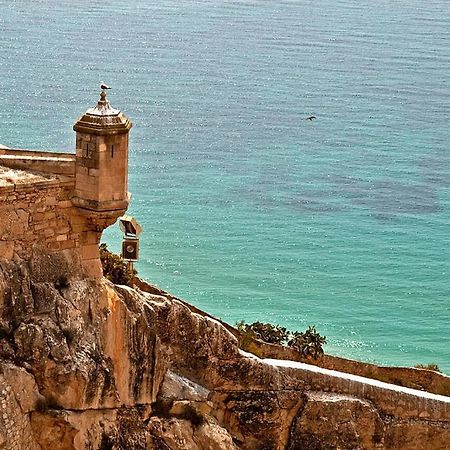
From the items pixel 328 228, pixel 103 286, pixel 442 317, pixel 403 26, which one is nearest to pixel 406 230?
pixel 328 228

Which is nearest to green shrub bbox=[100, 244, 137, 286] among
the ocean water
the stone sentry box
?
the stone sentry box

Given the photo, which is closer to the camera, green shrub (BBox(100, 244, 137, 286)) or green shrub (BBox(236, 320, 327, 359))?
green shrub (BBox(100, 244, 137, 286))

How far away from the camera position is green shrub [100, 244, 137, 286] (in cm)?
2870

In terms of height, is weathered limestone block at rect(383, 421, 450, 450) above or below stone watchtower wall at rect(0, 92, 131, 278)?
below

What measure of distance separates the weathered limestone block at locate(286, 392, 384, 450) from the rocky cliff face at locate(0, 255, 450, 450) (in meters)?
0.02

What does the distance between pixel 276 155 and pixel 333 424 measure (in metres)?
55.6

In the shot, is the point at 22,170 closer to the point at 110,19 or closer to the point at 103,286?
the point at 103,286

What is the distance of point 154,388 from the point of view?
81.1 ft

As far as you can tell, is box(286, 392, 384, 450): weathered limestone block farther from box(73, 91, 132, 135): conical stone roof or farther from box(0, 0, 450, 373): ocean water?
box(0, 0, 450, 373): ocean water

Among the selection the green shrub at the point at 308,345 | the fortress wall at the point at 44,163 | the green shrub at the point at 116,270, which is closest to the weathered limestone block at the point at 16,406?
the fortress wall at the point at 44,163

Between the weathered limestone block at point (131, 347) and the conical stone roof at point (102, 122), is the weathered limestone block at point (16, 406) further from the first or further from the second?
the conical stone roof at point (102, 122)

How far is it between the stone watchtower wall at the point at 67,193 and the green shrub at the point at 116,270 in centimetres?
536

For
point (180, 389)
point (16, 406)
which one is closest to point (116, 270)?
point (180, 389)

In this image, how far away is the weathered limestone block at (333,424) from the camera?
94.3 ft
